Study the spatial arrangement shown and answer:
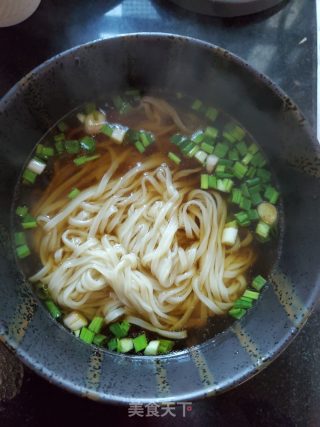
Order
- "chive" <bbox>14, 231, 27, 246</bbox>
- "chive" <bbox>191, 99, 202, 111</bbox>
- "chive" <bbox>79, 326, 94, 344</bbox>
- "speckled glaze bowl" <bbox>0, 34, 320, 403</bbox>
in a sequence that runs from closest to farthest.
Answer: "speckled glaze bowl" <bbox>0, 34, 320, 403</bbox> → "chive" <bbox>79, 326, 94, 344</bbox> → "chive" <bbox>14, 231, 27, 246</bbox> → "chive" <bbox>191, 99, 202, 111</bbox>

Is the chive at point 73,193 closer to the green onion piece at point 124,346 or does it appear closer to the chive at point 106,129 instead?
the chive at point 106,129

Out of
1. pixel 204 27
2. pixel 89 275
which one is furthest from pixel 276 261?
pixel 204 27

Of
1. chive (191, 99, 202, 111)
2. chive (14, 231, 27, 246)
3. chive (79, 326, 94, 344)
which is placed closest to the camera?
chive (79, 326, 94, 344)

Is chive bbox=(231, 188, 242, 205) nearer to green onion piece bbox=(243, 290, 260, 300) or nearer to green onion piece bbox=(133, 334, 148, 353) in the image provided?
green onion piece bbox=(243, 290, 260, 300)

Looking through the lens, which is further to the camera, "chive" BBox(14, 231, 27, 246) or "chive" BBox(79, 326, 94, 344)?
"chive" BBox(14, 231, 27, 246)

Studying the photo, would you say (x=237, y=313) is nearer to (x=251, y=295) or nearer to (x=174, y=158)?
(x=251, y=295)

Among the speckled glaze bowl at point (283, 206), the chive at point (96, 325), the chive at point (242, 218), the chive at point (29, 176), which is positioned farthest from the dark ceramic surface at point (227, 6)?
the chive at point (96, 325)

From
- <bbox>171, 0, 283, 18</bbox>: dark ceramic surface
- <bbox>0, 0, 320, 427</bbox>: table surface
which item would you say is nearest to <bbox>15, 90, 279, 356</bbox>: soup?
<bbox>0, 0, 320, 427</bbox>: table surface
